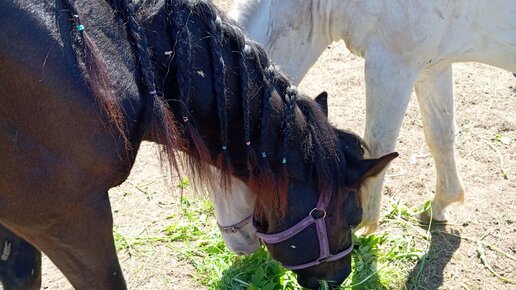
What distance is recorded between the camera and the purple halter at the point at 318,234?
213 cm

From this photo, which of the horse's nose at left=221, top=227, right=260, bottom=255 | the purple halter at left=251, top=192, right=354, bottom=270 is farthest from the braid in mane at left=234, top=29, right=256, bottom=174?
the horse's nose at left=221, top=227, right=260, bottom=255

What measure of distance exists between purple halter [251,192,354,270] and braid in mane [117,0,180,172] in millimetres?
673

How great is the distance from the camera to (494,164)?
139 inches

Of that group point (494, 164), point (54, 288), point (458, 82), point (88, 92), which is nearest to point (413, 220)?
point (494, 164)

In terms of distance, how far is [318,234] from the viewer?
7.21 ft

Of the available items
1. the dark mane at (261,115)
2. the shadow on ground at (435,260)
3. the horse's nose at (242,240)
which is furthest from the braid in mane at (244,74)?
the shadow on ground at (435,260)

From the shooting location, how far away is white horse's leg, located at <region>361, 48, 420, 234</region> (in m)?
2.53

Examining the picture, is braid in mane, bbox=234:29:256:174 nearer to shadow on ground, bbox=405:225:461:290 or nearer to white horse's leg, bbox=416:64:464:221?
white horse's leg, bbox=416:64:464:221

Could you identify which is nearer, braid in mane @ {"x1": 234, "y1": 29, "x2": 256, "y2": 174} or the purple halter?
braid in mane @ {"x1": 234, "y1": 29, "x2": 256, "y2": 174}

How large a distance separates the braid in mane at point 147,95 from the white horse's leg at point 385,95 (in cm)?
112

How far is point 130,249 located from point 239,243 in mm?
762

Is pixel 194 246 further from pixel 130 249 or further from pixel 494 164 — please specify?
pixel 494 164

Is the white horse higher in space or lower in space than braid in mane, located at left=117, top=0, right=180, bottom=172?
higher

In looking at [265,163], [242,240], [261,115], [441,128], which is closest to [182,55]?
[261,115]
